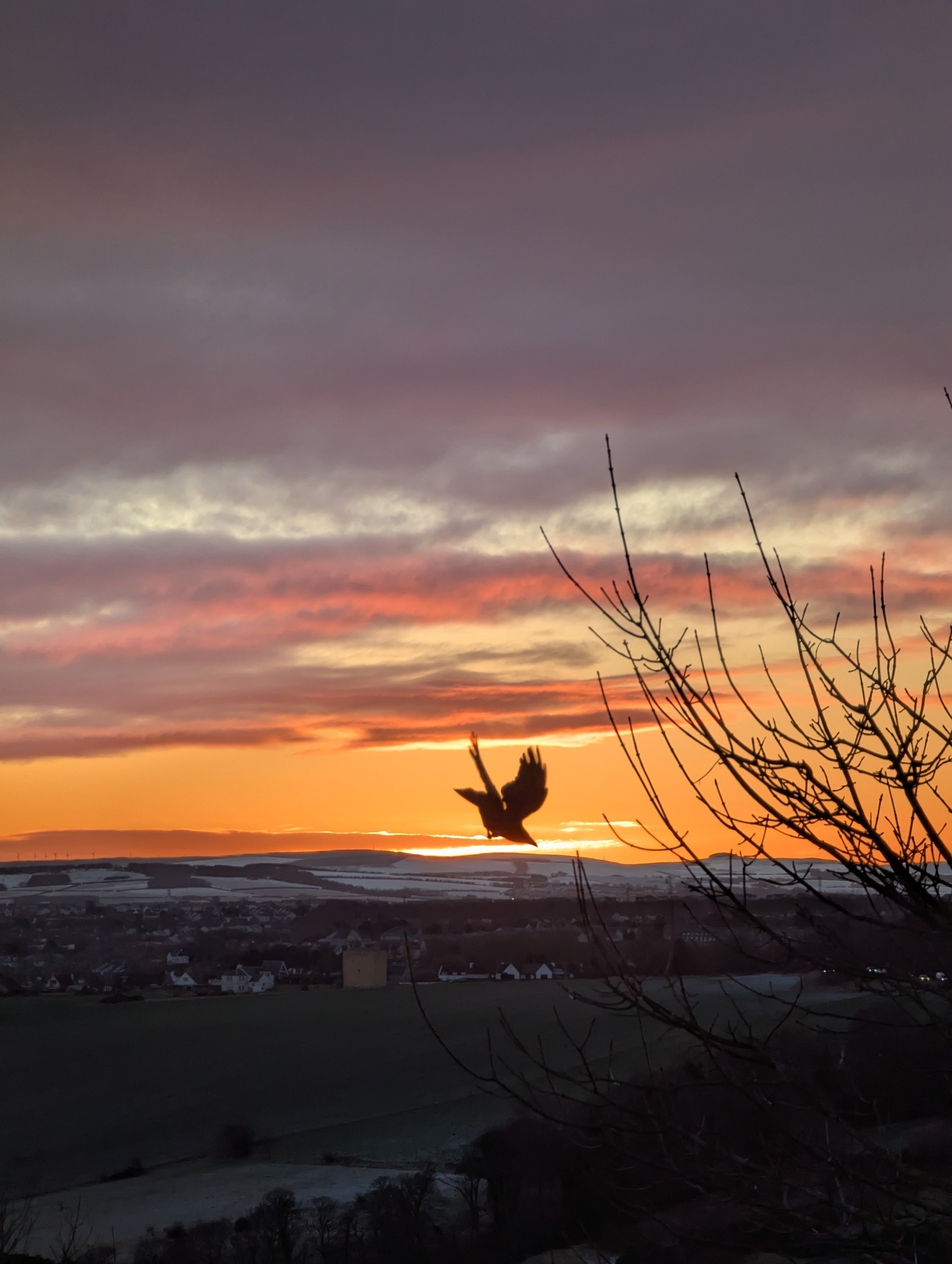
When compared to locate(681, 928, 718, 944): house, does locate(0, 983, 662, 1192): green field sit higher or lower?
lower

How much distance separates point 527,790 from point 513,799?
0.27 ft

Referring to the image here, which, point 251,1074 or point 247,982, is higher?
point 247,982

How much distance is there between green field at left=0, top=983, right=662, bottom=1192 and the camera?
43.8 m

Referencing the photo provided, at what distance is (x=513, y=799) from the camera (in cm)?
588

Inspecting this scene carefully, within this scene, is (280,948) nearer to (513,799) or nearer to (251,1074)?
(251,1074)

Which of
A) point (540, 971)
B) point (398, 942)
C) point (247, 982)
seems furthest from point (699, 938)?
point (398, 942)

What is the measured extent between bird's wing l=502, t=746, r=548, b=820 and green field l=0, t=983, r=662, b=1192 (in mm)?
35844

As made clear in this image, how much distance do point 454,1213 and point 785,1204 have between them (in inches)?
1144

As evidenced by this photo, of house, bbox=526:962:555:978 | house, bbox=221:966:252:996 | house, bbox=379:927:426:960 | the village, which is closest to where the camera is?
house, bbox=526:962:555:978

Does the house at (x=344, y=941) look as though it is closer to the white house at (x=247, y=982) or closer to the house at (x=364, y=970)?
the house at (x=364, y=970)

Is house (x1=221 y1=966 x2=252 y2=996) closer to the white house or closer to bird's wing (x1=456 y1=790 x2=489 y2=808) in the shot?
the white house

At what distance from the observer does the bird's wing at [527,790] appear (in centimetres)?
582

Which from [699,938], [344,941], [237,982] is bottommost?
[237,982]

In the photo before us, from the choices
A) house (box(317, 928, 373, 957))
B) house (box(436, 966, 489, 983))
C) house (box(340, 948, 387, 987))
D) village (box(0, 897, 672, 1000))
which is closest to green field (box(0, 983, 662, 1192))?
house (box(436, 966, 489, 983))
